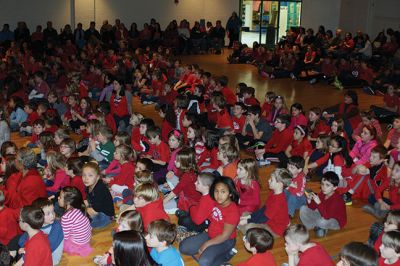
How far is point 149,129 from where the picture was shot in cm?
700

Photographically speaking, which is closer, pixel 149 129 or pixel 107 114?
pixel 149 129

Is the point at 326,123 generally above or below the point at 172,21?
below

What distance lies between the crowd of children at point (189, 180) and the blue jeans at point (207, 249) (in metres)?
→ 0.01

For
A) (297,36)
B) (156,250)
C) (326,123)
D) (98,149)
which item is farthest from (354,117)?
(297,36)

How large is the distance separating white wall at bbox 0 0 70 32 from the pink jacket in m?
14.4

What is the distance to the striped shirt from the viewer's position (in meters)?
4.87

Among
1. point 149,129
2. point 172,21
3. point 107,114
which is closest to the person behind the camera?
point 149,129

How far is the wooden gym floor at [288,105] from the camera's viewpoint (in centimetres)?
523

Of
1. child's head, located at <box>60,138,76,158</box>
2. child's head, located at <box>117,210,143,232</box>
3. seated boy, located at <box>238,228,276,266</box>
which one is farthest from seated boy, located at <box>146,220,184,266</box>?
child's head, located at <box>60,138,76,158</box>

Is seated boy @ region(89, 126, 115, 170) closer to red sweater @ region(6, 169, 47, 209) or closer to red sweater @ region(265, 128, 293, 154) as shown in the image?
red sweater @ region(6, 169, 47, 209)

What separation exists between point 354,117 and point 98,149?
181 inches

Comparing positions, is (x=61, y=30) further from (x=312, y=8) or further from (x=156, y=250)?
(x=156, y=250)

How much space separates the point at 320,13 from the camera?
65.8 feet

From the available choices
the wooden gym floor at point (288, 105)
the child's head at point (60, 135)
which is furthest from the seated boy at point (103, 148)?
the wooden gym floor at point (288, 105)
